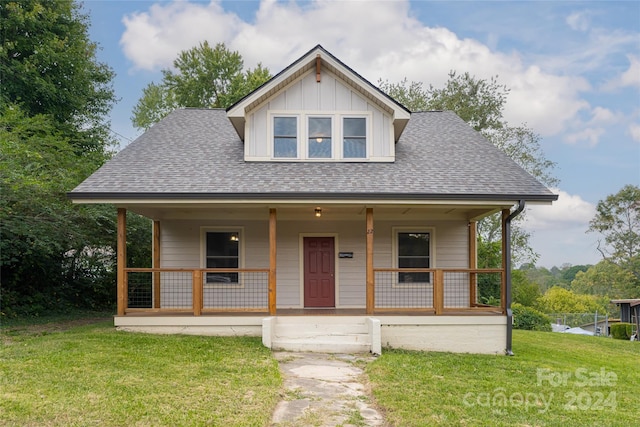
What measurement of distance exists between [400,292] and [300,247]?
292 cm

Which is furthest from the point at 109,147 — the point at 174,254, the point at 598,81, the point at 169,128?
the point at 598,81

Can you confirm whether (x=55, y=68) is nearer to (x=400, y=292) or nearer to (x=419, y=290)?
(x=400, y=292)

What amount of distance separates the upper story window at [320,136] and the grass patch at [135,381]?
189 inches

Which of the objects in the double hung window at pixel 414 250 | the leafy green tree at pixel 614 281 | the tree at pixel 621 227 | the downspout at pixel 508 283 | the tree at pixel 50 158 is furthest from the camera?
the leafy green tree at pixel 614 281

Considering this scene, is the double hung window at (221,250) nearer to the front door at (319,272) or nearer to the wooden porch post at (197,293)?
the front door at (319,272)

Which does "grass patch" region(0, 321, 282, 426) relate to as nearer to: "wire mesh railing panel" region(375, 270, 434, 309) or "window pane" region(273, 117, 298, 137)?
"wire mesh railing panel" region(375, 270, 434, 309)

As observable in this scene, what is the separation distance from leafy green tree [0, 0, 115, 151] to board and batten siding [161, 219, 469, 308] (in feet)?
31.7

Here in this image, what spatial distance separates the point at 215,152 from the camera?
450 inches

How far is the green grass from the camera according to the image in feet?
17.5

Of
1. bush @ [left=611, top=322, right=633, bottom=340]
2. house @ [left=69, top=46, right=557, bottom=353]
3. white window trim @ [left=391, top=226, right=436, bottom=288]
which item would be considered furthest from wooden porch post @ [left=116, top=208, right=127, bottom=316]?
bush @ [left=611, top=322, right=633, bottom=340]

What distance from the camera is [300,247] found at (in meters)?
11.9

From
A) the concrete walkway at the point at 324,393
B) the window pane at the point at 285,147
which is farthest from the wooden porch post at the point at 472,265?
the window pane at the point at 285,147

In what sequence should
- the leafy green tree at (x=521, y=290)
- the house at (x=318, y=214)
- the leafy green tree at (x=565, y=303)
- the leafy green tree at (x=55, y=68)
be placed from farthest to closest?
the leafy green tree at (x=565, y=303) < the leafy green tree at (x=521, y=290) < the leafy green tree at (x=55, y=68) < the house at (x=318, y=214)

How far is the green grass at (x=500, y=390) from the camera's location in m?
5.32
